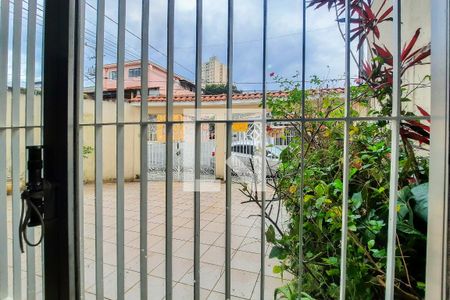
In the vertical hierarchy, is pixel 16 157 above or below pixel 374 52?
below

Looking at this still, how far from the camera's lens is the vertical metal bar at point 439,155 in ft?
1.66

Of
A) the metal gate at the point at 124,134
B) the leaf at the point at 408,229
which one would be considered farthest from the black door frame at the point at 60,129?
the leaf at the point at 408,229

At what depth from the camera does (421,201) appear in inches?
28.2

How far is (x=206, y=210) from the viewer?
317 cm

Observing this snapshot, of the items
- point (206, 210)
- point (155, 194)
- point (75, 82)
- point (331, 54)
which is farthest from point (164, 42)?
point (155, 194)

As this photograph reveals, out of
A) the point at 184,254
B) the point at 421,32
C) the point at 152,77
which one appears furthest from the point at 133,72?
the point at 184,254

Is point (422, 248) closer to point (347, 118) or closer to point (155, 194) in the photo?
point (347, 118)

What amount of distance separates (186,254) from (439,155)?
6.92 ft

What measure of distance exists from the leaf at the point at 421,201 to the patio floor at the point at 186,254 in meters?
0.68

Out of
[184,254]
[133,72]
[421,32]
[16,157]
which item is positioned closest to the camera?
[133,72]

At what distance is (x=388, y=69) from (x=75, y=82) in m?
1.13

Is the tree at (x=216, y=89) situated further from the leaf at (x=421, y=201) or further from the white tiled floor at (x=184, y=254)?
the leaf at (x=421, y=201)

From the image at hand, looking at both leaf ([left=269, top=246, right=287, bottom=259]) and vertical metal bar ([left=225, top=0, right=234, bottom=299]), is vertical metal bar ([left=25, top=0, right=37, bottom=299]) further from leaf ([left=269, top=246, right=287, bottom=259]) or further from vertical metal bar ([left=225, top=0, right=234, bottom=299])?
leaf ([left=269, top=246, right=287, bottom=259])

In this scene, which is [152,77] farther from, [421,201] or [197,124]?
[421,201]
